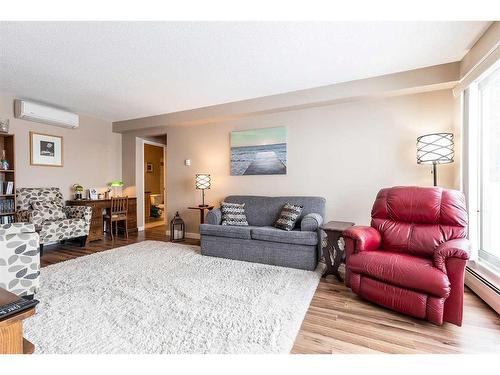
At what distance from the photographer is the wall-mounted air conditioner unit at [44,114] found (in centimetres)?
374

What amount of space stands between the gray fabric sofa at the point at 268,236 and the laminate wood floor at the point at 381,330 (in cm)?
67

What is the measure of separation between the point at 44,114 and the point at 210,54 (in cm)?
334

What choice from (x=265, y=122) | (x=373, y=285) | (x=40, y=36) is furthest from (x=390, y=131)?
(x=40, y=36)

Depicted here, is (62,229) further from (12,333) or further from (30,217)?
(12,333)

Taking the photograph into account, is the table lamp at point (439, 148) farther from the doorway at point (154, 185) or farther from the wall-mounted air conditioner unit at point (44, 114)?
the doorway at point (154, 185)

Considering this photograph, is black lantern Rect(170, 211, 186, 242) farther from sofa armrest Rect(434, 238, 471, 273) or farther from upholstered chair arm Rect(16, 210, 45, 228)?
sofa armrest Rect(434, 238, 471, 273)

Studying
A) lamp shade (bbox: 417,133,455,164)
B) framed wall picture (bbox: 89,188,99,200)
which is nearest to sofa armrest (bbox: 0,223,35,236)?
framed wall picture (bbox: 89,188,99,200)

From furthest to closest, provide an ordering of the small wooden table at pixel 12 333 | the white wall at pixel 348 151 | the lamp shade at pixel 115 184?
the lamp shade at pixel 115 184
the white wall at pixel 348 151
the small wooden table at pixel 12 333

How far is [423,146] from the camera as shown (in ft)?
8.59

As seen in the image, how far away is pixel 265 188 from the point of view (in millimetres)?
4047

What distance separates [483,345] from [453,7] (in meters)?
2.00

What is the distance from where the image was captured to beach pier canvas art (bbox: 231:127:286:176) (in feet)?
12.7

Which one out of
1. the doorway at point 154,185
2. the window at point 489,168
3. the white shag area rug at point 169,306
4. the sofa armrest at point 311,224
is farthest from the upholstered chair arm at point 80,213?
the window at point 489,168

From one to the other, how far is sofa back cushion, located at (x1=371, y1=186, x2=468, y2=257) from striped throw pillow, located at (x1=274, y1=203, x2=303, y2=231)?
0.96 meters
